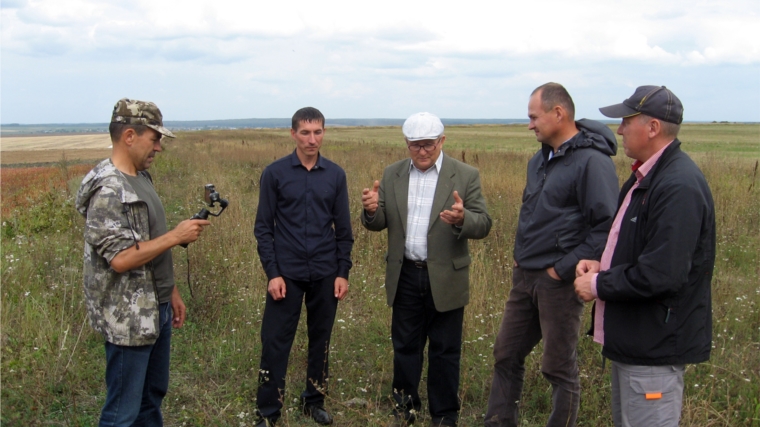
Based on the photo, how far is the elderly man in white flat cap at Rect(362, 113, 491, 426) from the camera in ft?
12.2

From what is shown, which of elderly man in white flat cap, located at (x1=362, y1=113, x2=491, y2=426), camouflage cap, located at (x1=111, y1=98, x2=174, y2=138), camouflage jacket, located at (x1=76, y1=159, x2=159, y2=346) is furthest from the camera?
elderly man in white flat cap, located at (x1=362, y1=113, x2=491, y2=426)

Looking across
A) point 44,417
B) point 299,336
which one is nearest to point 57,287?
point 44,417

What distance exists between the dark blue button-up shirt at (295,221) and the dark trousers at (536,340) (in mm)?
1228

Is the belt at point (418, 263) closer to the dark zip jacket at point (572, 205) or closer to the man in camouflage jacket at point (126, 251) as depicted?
the dark zip jacket at point (572, 205)

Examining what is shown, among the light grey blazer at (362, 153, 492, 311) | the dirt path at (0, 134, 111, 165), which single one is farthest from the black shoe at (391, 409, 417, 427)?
the dirt path at (0, 134, 111, 165)

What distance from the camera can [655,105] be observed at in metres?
2.48

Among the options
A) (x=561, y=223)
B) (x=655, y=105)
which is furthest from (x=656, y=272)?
(x=561, y=223)

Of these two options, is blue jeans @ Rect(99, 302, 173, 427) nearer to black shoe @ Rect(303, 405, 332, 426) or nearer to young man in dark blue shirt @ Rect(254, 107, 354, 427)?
young man in dark blue shirt @ Rect(254, 107, 354, 427)

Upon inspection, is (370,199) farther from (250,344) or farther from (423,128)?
(250,344)

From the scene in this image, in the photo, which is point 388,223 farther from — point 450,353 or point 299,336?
point 299,336

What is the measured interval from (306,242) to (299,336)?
1.53 meters

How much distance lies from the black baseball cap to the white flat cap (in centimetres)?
124

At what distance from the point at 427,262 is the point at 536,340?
0.85 meters

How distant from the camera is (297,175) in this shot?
3.77 metres
